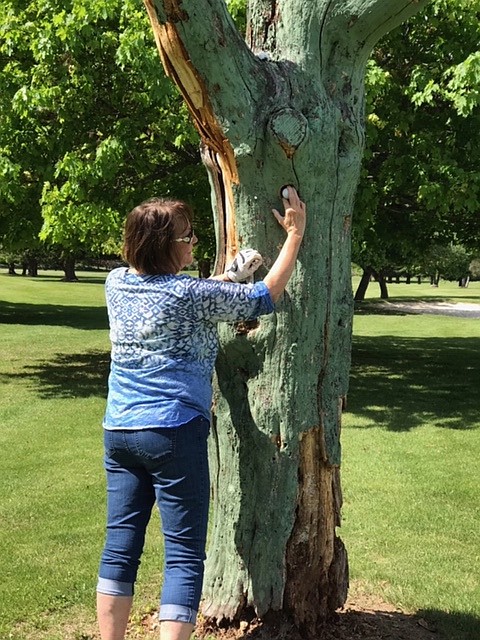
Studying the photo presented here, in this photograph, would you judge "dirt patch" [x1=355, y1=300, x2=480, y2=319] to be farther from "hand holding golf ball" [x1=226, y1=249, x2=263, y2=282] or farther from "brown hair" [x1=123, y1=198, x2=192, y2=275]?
"brown hair" [x1=123, y1=198, x2=192, y2=275]

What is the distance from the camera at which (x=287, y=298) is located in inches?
138

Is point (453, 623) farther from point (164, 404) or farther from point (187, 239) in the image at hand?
point (187, 239)

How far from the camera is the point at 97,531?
5.71 m

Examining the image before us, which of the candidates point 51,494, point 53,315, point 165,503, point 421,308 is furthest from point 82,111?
point 421,308

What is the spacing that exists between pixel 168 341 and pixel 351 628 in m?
1.96

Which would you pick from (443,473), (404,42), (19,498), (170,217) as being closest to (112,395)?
(170,217)

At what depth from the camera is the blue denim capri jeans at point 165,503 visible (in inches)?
116

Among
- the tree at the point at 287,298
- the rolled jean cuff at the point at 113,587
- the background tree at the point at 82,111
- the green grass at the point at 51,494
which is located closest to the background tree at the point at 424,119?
the background tree at the point at 82,111

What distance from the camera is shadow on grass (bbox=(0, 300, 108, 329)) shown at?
26.2 meters

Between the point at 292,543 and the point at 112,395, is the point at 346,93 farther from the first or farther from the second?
the point at 292,543

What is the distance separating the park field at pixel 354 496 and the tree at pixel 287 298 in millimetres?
883

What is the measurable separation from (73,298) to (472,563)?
37.8m

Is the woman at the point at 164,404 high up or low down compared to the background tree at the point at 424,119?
down

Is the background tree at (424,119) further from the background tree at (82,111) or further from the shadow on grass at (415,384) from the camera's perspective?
the background tree at (82,111)
